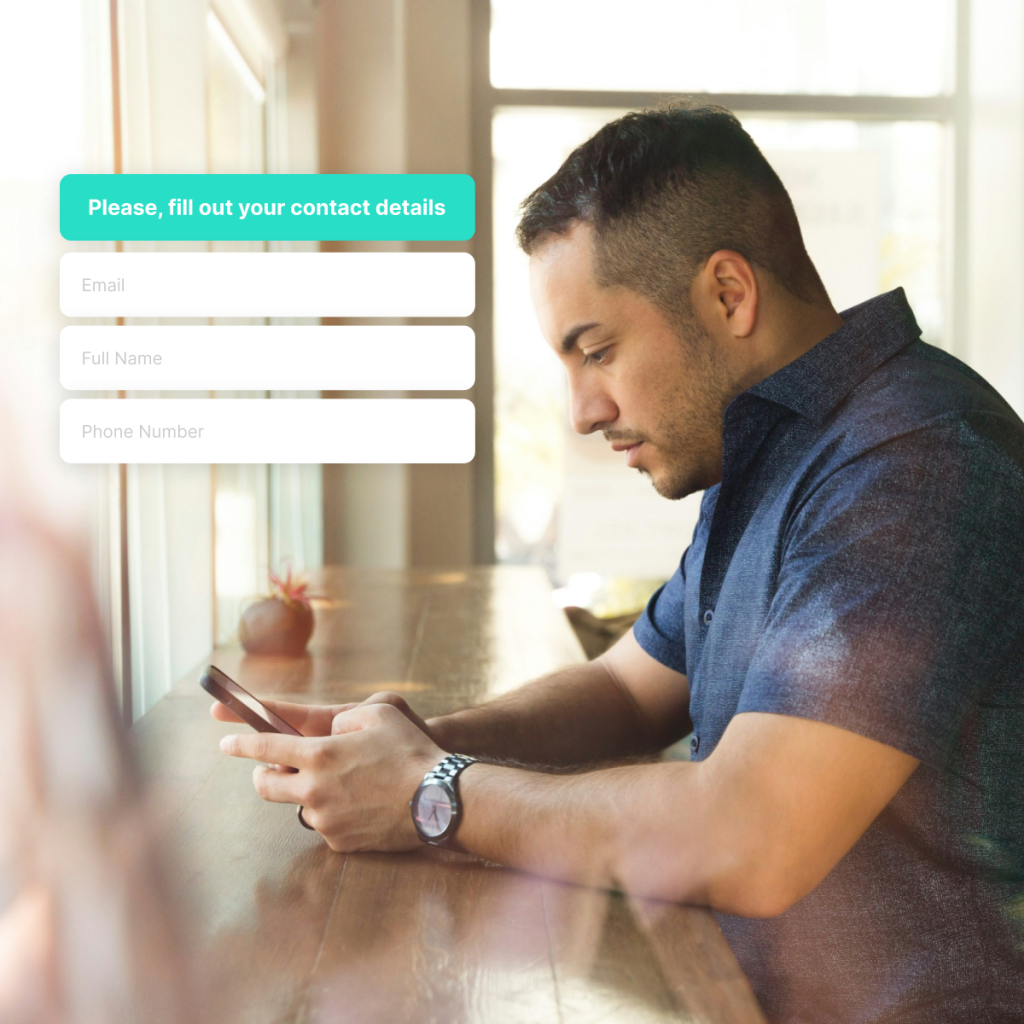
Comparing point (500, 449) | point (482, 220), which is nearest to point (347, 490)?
point (500, 449)

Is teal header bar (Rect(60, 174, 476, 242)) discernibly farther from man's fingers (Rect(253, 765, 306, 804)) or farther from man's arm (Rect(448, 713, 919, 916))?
man's arm (Rect(448, 713, 919, 916))

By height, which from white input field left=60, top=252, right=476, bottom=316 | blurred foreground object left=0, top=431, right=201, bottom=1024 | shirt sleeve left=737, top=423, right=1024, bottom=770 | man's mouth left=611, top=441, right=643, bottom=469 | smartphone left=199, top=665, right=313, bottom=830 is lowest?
blurred foreground object left=0, top=431, right=201, bottom=1024

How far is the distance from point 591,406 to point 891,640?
1.58ft

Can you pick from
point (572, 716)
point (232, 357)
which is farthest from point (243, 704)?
point (232, 357)

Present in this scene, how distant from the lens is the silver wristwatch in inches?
30.8

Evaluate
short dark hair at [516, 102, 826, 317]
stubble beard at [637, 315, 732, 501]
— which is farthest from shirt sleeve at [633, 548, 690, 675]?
short dark hair at [516, 102, 826, 317]

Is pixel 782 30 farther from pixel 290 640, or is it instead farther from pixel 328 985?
pixel 328 985

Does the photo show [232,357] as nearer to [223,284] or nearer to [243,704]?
[223,284]

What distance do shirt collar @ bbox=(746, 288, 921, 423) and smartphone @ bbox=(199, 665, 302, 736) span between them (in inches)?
21.2

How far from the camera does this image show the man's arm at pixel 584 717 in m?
1.06

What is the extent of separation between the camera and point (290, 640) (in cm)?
155

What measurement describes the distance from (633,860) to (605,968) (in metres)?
0.11

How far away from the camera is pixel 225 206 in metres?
1.36

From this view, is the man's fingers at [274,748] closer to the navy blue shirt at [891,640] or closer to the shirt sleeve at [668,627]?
the navy blue shirt at [891,640]
